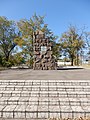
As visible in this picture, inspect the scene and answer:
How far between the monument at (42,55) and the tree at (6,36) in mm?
13183

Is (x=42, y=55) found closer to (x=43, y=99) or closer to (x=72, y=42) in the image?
(x=43, y=99)

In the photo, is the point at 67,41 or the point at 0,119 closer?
the point at 0,119

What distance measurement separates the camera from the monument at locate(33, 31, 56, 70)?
14664 millimetres

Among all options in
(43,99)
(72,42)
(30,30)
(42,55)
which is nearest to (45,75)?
(43,99)

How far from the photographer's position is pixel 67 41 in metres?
33.0

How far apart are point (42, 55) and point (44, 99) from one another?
34.8 feet

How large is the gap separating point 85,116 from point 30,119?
4.34 feet

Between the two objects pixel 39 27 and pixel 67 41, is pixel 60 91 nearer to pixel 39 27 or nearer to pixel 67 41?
pixel 39 27

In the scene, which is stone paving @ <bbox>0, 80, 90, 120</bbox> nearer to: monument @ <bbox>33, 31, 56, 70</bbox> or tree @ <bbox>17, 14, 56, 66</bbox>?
monument @ <bbox>33, 31, 56, 70</bbox>

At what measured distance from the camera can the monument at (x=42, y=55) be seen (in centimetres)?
1466

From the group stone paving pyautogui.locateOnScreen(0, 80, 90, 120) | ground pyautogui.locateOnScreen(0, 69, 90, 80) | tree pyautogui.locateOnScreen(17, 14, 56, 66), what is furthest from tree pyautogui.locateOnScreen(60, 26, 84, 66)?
stone paving pyautogui.locateOnScreen(0, 80, 90, 120)

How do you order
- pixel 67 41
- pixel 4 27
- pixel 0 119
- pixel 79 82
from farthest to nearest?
1. pixel 67 41
2. pixel 4 27
3. pixel 79 82
4. pixel 0 119

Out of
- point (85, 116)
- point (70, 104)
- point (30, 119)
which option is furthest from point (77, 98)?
point (30, 119)

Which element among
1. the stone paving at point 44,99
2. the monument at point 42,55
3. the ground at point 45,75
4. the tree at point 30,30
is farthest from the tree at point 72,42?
the stone paving at point 44,99
